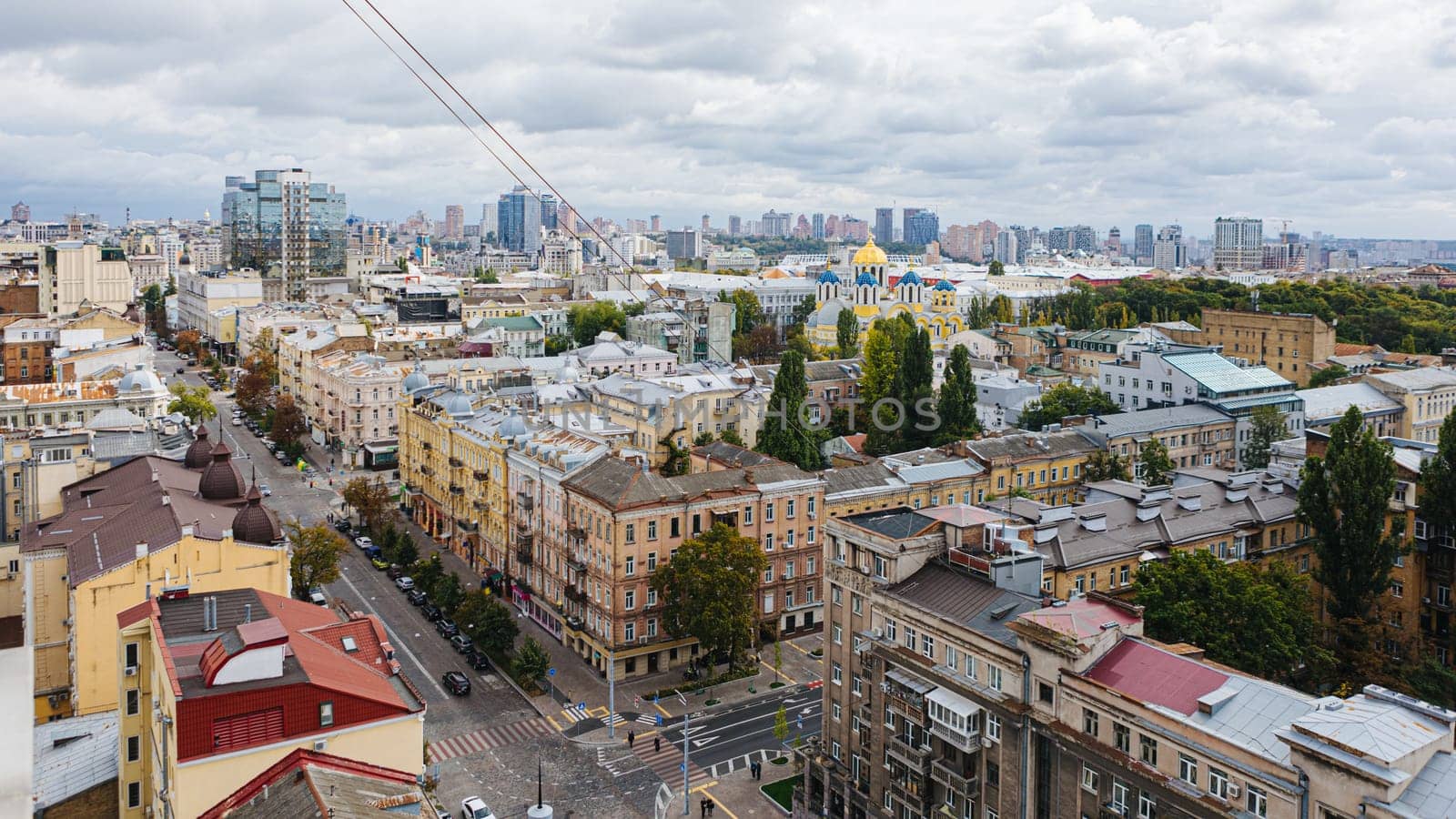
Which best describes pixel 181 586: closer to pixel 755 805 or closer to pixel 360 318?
pixel 755 805

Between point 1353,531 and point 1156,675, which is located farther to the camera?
point 1353,531

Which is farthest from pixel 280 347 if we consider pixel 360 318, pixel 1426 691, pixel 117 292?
pixel 1426 691

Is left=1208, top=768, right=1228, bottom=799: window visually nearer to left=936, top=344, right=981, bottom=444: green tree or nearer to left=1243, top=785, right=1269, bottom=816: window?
left=1243, top=785, right=1269, bottom=816: window

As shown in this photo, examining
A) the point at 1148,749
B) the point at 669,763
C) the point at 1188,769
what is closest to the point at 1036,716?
the point at 1148,749

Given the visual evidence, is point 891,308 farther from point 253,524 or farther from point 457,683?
point 253,524

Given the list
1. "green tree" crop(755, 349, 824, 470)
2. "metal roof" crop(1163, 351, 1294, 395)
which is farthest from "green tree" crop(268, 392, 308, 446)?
"metal roof" crop(1163, 351, 1294, 395)

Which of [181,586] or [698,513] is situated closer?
[181,586]

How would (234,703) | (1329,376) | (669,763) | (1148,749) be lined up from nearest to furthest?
(234,703), (1148,749), (669,763), (1329,376)
